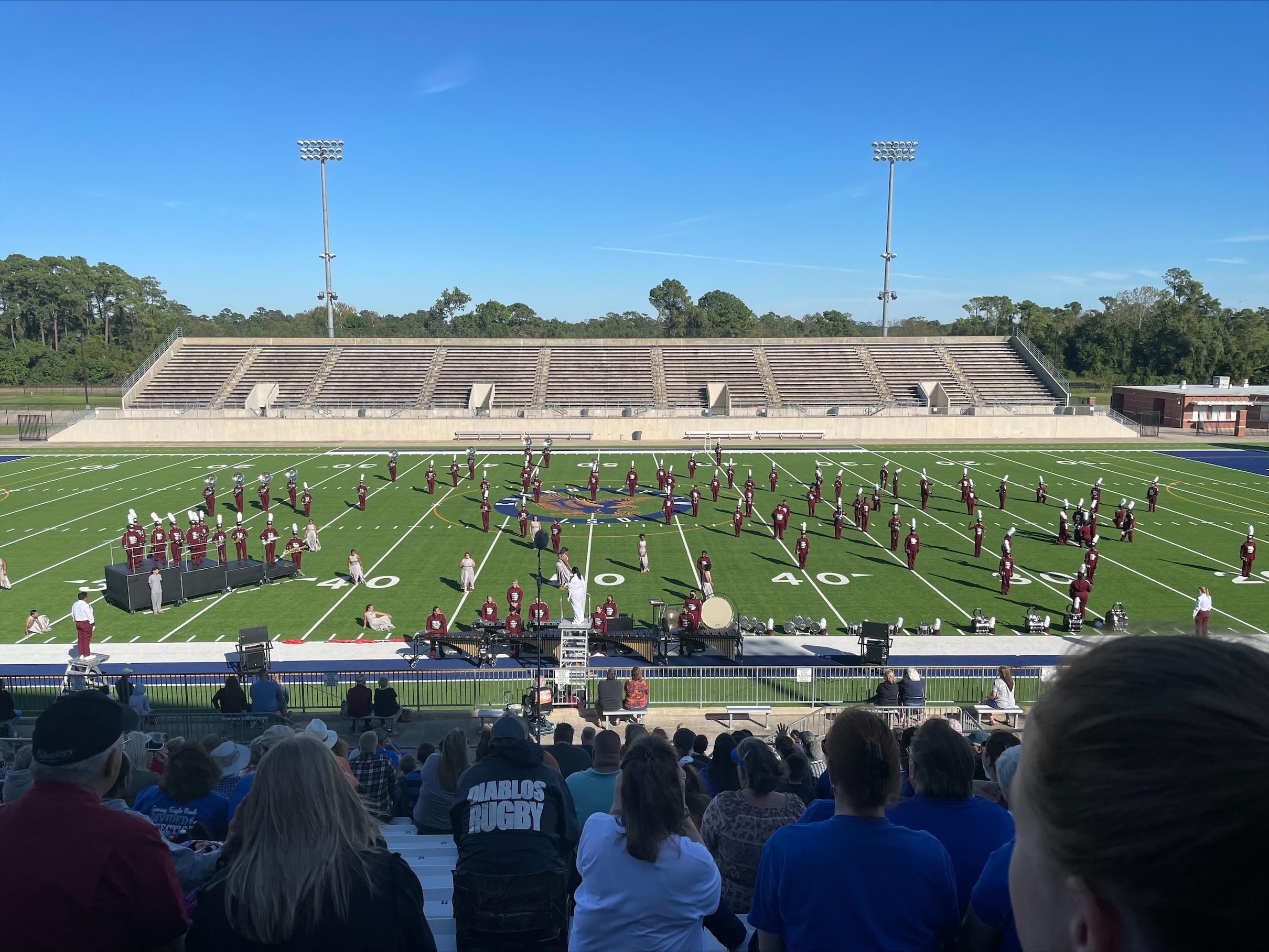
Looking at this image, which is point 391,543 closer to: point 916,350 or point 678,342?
point 678,342

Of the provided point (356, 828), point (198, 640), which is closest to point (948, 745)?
point (356, 828)

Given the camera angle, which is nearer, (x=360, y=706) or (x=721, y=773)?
(x=721, y=773)

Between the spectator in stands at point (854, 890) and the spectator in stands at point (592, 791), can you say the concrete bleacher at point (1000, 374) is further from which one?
the spectator in stands at point (854, 890)

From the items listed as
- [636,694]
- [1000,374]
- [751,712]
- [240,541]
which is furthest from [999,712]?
[1000,374]

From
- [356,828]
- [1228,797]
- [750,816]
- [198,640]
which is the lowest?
[198,640]

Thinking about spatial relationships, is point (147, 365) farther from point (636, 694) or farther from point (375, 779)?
point (375, 779)

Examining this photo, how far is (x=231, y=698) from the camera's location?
34.9ft

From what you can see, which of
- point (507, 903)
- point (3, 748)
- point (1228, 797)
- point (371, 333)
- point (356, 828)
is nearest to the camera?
point (1228, 797)

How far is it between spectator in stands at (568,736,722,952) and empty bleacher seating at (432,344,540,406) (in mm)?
49787

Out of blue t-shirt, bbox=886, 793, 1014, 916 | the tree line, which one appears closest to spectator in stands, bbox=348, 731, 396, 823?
blue t-shirt, bbox=886, 793, 1014, 916

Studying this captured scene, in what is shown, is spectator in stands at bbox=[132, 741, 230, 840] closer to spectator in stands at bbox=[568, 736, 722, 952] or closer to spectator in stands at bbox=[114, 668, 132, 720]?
spectator in stands at bbox=[568, 736, 722, 952]

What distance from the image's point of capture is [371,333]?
105875 mm

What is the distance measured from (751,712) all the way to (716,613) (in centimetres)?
336

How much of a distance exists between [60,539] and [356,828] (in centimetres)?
2454
